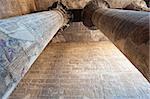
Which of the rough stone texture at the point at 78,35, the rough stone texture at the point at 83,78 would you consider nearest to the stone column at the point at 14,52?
the rough stone texture at the point at 83,78

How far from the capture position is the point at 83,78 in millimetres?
3645

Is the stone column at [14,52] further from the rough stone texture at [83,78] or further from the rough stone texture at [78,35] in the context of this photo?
the rough stone texture at [78,35]

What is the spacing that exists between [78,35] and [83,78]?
1860 millimetres

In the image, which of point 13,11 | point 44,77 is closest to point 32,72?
point 44,77

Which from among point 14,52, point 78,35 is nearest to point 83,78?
point 78,35

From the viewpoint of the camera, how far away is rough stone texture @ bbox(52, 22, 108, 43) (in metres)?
5.19

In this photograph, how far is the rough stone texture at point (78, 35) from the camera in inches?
204

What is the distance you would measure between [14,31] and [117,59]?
307 cm

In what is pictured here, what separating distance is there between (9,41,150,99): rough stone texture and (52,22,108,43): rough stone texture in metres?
0.54

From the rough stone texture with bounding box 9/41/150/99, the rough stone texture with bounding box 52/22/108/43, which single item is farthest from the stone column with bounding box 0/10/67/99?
the rough stone texture with bounding box 52/22/108/43

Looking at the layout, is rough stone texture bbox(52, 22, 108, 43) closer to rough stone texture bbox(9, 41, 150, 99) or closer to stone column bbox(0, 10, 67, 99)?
rough stone texture bbox(9, 41, 150, 99)

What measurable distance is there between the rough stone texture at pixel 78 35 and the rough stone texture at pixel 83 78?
54 cm

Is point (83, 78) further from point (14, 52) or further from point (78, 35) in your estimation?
point (14, 52)

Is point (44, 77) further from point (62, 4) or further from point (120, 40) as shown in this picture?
point (120, 40)
